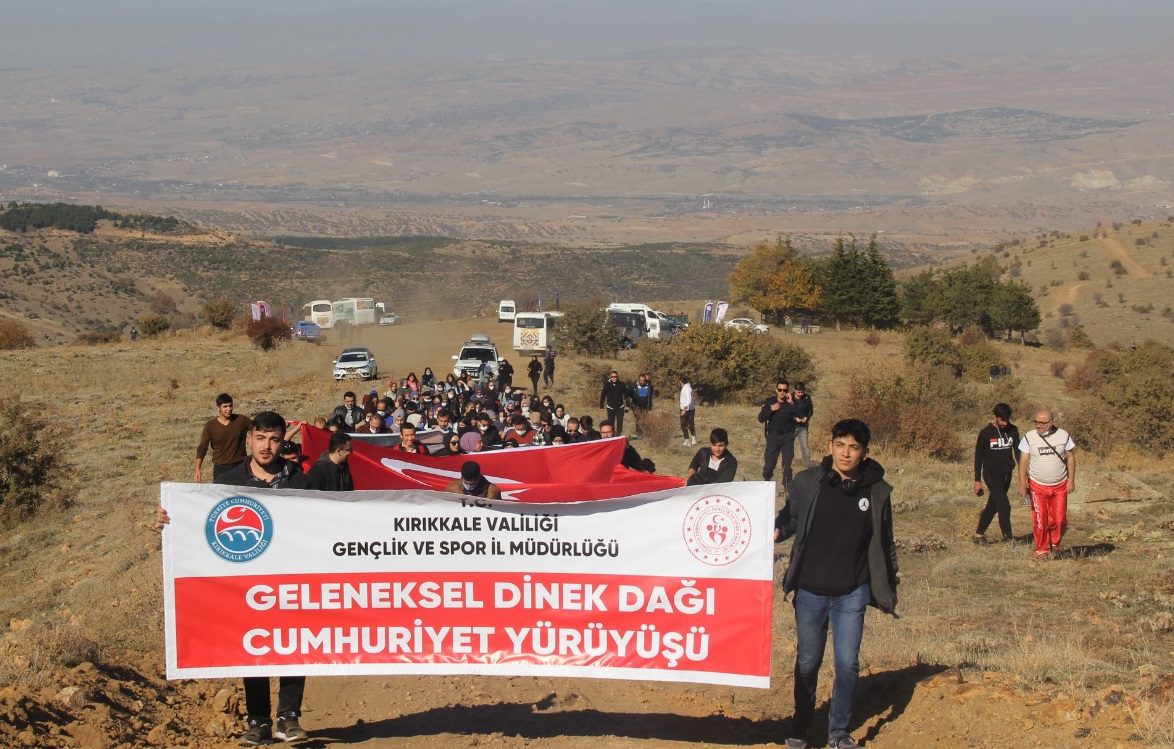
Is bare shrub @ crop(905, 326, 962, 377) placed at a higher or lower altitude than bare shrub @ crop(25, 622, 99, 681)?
higher

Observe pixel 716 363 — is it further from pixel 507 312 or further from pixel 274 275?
pixel 274 275

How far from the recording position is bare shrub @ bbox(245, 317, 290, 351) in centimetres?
5138

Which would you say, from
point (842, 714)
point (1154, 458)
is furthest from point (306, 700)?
point (1154, 458)

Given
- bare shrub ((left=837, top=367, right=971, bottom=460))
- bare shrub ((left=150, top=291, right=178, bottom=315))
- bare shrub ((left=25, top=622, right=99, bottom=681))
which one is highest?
bare shrub ((left=150, top=291, right=178, bottom=315))

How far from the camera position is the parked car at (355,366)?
39.8m

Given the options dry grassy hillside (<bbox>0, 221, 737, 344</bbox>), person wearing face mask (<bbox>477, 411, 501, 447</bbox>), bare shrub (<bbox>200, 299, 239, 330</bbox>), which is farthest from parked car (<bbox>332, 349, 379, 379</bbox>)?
dry grassy hillside (<bbox>0, 221, 737, 344</bbox>)

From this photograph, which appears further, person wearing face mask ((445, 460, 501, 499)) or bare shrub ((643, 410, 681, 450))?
bare shrub ((643, 410, 681, 450))

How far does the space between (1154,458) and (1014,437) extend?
44.1ft

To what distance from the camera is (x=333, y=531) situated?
6941 mm

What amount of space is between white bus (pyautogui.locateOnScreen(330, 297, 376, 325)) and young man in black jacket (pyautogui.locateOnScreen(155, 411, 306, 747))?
177 feet

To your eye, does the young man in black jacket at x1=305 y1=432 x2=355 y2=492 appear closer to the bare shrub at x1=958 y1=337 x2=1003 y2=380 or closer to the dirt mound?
the dirt mound

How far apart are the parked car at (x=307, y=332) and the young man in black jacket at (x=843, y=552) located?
50.3 meters

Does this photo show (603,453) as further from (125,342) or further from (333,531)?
(125,342)

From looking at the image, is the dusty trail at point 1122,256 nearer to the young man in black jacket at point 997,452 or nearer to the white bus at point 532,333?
the white bus at point 532,333
